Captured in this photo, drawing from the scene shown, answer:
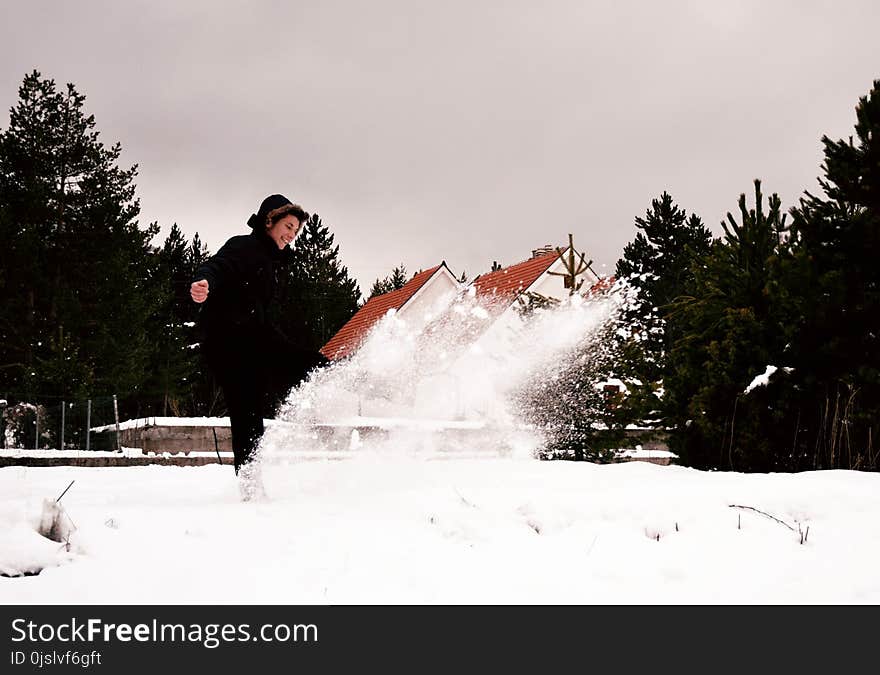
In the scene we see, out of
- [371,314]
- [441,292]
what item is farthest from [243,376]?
[371,314]

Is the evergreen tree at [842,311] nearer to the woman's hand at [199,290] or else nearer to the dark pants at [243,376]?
the dark pants at [243,376]

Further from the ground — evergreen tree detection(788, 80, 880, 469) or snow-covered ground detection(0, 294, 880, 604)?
evergreen tree detection(788, 80, 880, 469)

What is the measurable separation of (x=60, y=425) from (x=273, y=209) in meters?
13.4

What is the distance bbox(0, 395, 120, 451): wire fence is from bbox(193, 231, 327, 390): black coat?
41.6 ft

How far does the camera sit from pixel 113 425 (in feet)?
57.0

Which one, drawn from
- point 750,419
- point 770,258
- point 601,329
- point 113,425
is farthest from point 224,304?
point 113,425

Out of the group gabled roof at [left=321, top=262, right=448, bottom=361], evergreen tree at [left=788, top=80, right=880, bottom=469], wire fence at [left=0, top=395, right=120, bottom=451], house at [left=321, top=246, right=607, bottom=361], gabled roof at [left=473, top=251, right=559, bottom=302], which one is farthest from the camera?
gabled roof at [left=321, top=262, right=448, bottom=361]

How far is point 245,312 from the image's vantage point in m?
5.34

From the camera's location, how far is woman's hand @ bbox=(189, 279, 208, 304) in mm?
4848

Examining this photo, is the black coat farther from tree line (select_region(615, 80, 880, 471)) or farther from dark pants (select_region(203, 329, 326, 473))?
tree line (select_region(615, 80, 880, 471))

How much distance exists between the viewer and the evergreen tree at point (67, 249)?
106 feet

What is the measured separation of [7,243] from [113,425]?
1924 centimetres

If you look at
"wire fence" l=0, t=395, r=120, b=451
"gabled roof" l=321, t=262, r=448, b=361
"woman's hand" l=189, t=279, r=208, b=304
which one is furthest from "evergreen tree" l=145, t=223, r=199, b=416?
"woman's hand" l=189, t=279, r=208, b=304
